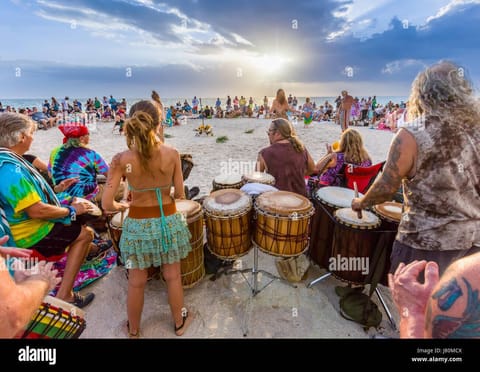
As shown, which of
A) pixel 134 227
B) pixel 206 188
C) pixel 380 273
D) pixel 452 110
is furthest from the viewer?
pixel 206 188

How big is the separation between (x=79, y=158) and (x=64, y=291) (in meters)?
1.60

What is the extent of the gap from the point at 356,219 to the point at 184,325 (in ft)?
6.90

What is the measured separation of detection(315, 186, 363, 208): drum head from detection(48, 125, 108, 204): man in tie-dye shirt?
291 cm

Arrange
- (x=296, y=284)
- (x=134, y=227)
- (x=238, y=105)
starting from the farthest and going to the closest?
1. (x=238, y=105)
2. (x=296, y=284)
3. (x=134, y=227)

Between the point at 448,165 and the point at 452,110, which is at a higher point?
the point at 452,110

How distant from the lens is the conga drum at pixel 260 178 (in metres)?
3.37

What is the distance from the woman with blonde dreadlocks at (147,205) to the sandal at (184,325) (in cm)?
32

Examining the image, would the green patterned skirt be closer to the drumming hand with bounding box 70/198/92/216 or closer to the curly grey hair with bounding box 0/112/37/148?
the drumming hand with bounding box 70/198/92/216

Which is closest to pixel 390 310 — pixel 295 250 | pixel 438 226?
pixel 295 250

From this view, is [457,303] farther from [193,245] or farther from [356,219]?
[193,245]

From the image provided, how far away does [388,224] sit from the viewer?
2727 mm

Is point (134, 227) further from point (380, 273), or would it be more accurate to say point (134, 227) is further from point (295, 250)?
point (380, 273)

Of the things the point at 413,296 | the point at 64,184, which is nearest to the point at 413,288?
the point at 413,296

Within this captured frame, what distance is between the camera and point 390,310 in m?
2.85
